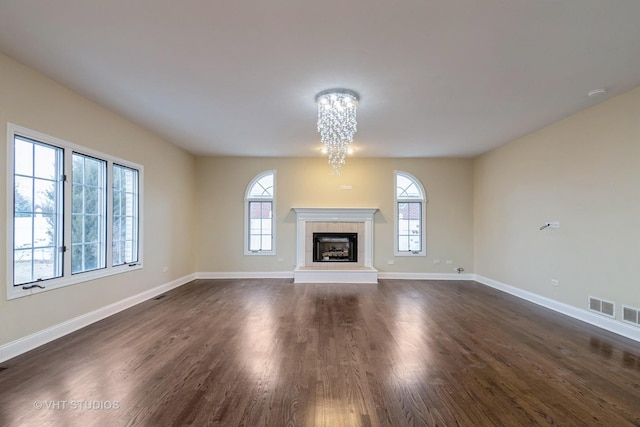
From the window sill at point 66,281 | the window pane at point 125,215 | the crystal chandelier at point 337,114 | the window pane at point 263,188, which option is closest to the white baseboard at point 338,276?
the window pane at point 263,188

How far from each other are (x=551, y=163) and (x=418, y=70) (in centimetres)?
311

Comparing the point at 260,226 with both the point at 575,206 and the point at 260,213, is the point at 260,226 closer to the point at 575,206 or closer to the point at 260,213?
the point at 260,213

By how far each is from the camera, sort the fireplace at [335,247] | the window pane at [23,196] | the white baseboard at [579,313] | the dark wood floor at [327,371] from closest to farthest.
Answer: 1. the dark wood floor at [327,371]
2. the window pane at [23,196]
3. the white baseboard at [579,313]
4. the fireplace at [335,247]

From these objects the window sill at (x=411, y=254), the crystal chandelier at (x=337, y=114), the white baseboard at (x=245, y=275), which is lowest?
the white baseboard at (x=245, y=275)

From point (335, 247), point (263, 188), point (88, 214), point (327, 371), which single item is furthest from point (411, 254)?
point (88, 214)

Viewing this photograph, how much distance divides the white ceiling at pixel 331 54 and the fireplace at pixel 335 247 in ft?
11.2

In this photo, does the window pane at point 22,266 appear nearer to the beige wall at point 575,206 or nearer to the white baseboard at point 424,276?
the white baseboard at point 424,276

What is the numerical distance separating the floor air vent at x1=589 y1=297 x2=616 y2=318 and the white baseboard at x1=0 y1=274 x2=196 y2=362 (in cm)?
645

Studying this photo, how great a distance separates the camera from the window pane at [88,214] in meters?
3.62

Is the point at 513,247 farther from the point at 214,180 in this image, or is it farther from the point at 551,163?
the point at 214,180

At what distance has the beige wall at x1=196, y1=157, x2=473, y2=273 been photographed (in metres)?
6.93

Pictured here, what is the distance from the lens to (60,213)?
3379mm

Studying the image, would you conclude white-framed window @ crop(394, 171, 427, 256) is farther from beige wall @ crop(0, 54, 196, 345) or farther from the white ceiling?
beige wall @ crop(0, 54, 196, 345)

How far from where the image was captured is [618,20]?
2219 mm
